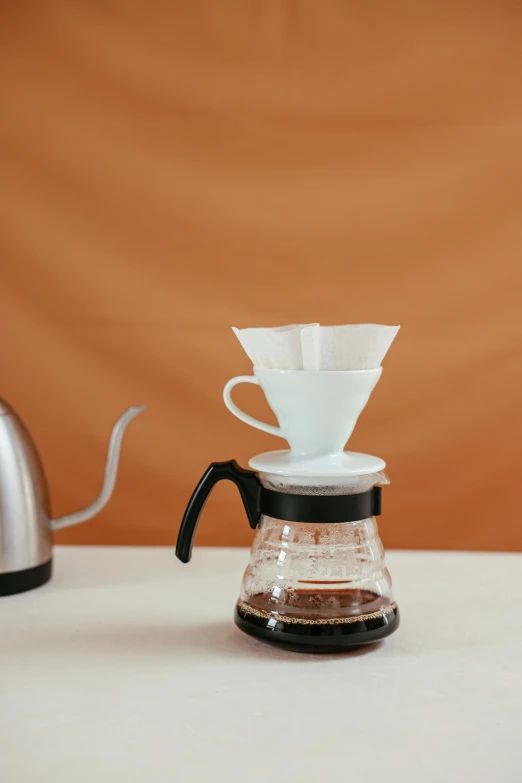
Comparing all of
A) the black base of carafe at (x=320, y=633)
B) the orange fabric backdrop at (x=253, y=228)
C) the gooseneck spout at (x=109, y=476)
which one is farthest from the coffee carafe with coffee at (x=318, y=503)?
the orange fabric backdrop at (x=253, y=228)

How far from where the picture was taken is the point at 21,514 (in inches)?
37.8

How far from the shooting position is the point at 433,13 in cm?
113

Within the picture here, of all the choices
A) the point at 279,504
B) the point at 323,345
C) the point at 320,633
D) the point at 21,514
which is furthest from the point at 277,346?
the point at 21,514

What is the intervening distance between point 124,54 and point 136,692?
87 centimetres

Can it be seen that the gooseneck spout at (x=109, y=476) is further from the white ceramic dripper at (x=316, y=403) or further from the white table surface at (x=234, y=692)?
the white ceramic dripper at (x=316, y=403)

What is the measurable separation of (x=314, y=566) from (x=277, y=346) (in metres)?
0.22

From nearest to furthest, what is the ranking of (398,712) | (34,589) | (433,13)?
(398,712)
(34,589)
(433,13)

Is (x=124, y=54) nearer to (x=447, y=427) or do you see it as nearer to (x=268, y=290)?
(x=268, y=290)

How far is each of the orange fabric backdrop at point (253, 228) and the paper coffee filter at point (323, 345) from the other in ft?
1.26

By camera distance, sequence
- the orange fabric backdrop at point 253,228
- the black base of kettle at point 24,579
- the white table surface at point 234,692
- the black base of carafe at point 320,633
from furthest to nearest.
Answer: the orange fabric backdrop at point 253,228 → the black base of kettle at point 24,579 → the black base of carafe at point 320,633 → the white table surface at point 234,692

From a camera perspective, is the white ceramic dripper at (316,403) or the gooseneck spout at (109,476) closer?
the white ceramic dripper at (316,403)

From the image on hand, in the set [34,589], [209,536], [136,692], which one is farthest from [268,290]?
[136,692]

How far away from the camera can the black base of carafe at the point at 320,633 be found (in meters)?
0.76

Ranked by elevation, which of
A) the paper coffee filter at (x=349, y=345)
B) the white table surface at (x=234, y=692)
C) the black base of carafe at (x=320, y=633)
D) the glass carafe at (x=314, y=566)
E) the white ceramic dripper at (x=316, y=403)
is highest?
the paper coffee filter at (x=349, y=345)
